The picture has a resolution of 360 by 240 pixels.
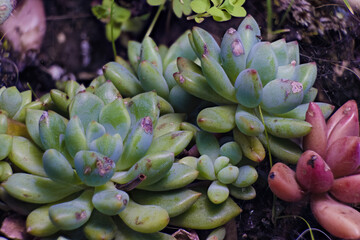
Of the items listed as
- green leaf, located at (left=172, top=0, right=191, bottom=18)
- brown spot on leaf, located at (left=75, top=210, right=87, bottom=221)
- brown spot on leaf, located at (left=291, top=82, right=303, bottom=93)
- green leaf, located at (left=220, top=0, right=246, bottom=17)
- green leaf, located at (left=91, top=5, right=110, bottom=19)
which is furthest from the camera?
green leaf, located at (left=91, top=5, right=110, bottom=19)

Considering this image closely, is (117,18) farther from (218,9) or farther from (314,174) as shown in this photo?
(314,174)

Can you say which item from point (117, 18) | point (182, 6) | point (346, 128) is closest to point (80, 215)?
point (346, 128)

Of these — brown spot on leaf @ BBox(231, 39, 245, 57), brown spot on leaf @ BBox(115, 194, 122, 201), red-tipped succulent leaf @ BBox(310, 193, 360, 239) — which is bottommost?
red-tipped succulent leaf @ BBox(310, 193, 360, 239)

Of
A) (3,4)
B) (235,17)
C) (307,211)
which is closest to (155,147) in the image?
(307,211)

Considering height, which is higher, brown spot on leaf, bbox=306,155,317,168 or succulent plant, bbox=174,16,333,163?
succulent plant, bbox=174,16,333,163

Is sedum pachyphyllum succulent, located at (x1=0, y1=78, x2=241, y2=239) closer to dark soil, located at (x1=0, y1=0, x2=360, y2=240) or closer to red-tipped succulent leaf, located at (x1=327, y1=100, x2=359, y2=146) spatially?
dark soil, located at (x1=0, y1=0, x2=360, y2=240)

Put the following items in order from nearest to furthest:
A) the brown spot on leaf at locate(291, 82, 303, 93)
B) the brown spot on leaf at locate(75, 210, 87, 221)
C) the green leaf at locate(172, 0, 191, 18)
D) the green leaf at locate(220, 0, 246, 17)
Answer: the brown spot on leaf at locate(75, 210, 87, 221), the brown spot on leaf at locate(291, 82, 303, 93), the green leaf at locate(220, 0, 246, 17), the green leaf at locate(172, 0, 191, 18)

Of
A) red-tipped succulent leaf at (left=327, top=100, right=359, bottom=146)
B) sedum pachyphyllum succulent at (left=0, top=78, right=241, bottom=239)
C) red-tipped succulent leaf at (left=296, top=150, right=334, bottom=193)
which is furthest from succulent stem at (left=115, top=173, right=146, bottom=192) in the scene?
red-tipped succulent leaf at (left=327, top=100, right=359, bottom=146)
